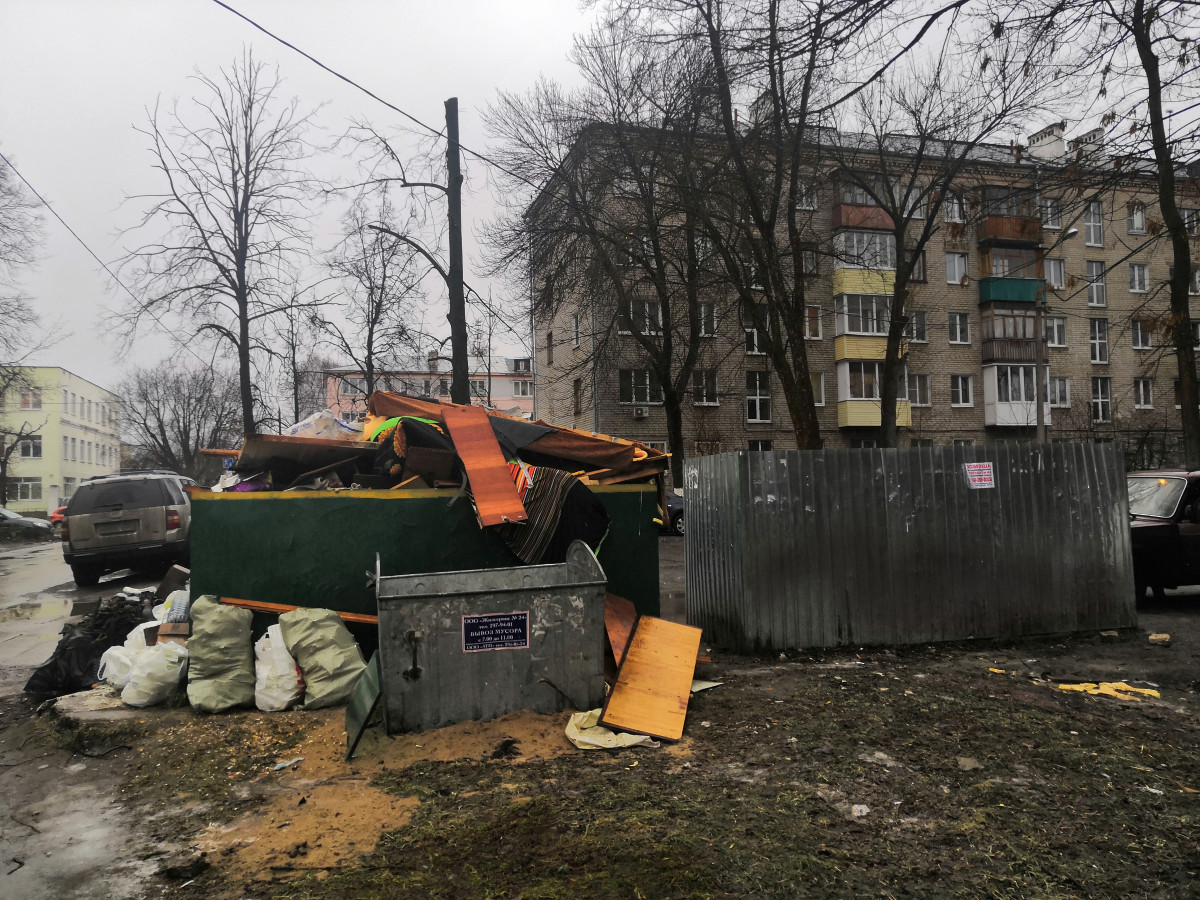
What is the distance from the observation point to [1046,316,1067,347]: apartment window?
130ft

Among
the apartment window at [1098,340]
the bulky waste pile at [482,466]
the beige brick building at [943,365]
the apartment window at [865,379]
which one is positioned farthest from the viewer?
the apartment window at [1098,340]

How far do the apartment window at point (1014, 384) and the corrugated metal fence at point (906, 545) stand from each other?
32114 millimetres

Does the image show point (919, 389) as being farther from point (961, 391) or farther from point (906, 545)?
point (906, 545)

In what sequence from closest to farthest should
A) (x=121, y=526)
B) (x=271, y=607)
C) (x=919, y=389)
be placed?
(x=271, y=607) → (x=121, y=526) → (x=919, y=389)

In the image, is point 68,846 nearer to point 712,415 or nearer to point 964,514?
point 964,514

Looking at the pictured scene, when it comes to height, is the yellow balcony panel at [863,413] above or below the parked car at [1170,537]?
above

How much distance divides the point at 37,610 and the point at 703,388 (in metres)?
23.3

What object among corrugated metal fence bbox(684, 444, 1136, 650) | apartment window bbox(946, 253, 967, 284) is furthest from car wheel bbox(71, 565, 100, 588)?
apartment window bbox(946, 253, 967, 284)

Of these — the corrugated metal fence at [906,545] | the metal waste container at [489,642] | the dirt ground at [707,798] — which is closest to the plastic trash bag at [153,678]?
the dirt ground at [707,798]

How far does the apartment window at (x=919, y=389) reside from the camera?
1476 inches

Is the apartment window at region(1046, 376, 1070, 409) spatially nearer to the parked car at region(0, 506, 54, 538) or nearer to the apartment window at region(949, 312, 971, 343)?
the apartment window at region(949, 312, 971, 343)

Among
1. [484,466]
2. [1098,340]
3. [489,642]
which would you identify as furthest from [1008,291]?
[489,642]

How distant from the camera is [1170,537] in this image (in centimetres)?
968

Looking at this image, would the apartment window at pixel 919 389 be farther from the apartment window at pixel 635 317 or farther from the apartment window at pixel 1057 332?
the apartment window at pixel 635 317
